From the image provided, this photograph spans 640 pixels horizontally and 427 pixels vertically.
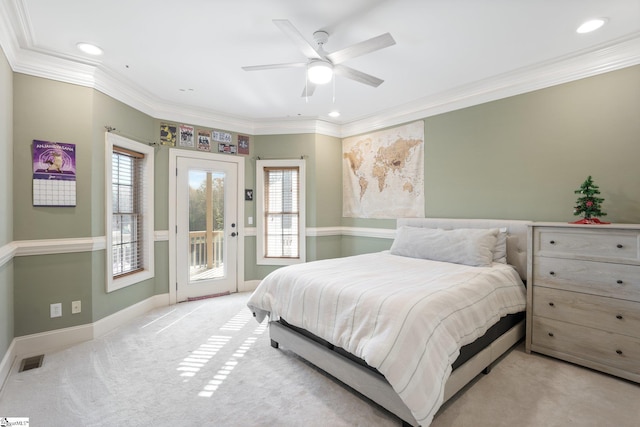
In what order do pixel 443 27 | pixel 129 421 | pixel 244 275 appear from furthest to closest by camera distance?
1. pixel 244 275
2. pixel 443 27
3. pixel 129 421

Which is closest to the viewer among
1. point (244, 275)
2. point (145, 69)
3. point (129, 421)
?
point (129, 421)

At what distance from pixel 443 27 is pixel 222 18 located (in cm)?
172

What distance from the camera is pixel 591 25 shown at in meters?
2.30

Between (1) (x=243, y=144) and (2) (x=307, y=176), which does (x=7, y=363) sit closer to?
(1) (x=243, y=144)

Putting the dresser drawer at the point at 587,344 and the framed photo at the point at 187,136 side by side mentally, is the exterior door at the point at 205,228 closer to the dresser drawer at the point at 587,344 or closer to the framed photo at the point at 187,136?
the framed photo at the point at 187,136

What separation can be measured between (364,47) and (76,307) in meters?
3.52

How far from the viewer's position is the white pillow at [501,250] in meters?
2.96

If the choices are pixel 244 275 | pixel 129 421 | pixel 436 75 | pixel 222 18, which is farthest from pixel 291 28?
pixel 244 275

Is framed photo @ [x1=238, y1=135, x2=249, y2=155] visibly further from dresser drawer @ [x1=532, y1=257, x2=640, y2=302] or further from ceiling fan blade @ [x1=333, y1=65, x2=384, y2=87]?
dresser drawer @ [x1=532, y1=257, x2=640, y2=302]

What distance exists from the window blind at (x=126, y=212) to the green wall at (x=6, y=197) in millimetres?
850

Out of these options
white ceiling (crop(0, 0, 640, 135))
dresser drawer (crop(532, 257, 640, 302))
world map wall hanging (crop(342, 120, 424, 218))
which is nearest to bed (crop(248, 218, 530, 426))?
dresser drawer (crop(532, 257, 640, 302))

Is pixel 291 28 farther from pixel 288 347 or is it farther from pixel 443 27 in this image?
pixel 288 347

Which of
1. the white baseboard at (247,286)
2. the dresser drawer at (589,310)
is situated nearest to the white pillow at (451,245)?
the dresser drawer at (589,310)

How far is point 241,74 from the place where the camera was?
314 cm
